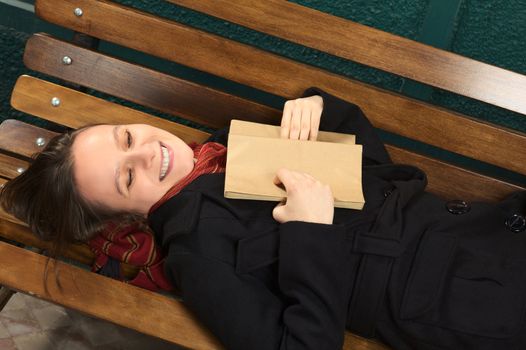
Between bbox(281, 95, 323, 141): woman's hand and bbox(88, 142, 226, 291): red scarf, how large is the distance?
225mm

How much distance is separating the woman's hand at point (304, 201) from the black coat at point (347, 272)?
4 cm

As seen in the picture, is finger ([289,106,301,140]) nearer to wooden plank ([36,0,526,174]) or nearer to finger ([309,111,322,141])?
finger ([309,111,322,141])

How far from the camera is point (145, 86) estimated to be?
8.09ft

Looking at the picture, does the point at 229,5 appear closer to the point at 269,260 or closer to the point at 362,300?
the point at 269,260

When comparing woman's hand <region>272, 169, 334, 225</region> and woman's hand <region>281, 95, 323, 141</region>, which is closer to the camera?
woman's hand <region>272, 169, 334, 225</region>

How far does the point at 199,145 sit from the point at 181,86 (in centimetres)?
24

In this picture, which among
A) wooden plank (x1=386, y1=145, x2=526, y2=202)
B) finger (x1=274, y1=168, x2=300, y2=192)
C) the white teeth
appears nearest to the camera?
finger (x1=274, y1=168, x2=300, y2=192)

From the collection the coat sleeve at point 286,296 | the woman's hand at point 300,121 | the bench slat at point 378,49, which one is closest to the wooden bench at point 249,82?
the bench slat at point 378,49

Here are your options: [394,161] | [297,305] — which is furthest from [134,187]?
[394,161]

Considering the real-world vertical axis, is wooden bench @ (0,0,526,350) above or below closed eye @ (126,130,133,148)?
above

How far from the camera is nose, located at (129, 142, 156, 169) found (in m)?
2.01

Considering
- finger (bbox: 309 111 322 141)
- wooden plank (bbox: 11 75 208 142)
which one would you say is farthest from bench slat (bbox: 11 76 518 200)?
finger (bbox: 309 111 322 141)

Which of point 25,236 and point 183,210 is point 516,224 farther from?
point 25,236

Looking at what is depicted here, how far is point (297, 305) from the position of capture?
6.02ft
